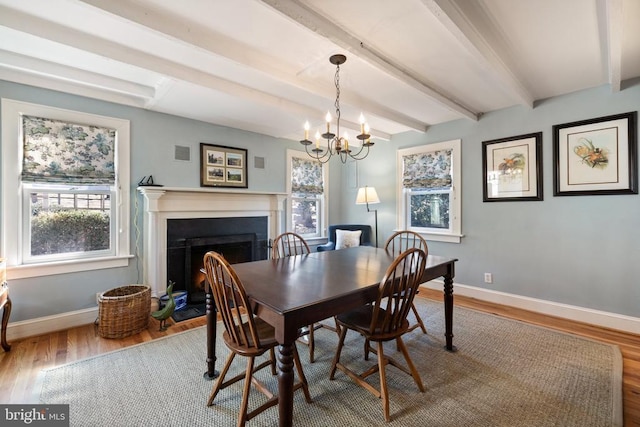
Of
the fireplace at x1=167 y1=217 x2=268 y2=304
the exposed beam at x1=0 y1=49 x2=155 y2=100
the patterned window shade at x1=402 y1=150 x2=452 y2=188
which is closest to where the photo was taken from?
the exposed beam at x1=0 y1=49 x2=155 y2=100

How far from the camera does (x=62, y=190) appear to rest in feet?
9.02

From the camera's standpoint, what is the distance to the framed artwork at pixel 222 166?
3.63 meters

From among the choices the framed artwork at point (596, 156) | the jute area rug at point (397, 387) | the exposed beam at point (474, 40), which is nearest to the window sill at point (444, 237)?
the framed artwork at point (596, 156)

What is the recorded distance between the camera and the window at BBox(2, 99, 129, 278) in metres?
2.50

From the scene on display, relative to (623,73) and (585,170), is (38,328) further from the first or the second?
(623,73)

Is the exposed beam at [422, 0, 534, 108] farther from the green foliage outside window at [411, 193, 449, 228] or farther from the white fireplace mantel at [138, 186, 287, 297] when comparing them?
the white fireplace mantel at [138, 186, 287, 297]

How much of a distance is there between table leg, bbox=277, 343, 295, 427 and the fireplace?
8.26 ft

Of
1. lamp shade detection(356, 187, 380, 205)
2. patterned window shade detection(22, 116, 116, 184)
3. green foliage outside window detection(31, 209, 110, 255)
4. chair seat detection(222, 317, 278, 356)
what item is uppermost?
patterned window shade detection(22, 116, 116, 184)

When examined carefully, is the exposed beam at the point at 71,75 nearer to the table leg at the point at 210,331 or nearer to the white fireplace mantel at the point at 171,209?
the white fireplace mantel at the point at 171,209

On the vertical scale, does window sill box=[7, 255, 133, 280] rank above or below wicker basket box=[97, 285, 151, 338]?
above

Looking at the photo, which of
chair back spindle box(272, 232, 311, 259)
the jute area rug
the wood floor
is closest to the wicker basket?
the wood floor

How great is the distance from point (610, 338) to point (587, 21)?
2.65 m

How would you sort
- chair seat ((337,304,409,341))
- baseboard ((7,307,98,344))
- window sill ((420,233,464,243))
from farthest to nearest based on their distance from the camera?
window sill ((420,233,464,243)) → baseboard ((7,307,98,344)) → chair seat ((337,304,409,341))

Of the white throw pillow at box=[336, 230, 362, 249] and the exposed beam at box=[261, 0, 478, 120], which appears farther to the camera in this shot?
the white throw pillow at box=[336, 230, 362, 249]
